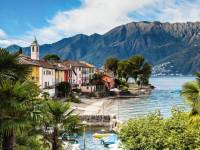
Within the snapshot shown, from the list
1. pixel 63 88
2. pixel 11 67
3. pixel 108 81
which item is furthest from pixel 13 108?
pixel 108 81

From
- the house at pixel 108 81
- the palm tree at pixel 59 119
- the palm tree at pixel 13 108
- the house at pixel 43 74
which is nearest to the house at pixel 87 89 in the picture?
the house at pixel 108 81

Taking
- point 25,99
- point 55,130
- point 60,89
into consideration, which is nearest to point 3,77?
point 25,99

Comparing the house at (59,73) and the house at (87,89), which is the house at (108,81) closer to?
the house at (87,89)

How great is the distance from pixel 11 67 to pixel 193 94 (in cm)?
1574

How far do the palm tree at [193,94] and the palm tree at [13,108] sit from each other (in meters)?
15.3

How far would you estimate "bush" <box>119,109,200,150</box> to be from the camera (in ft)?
84.0

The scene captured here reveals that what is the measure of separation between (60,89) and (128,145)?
4181 inches

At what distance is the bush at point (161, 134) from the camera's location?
84.0 ft

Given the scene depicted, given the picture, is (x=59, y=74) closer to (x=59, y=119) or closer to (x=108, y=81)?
(x=108, y=81)

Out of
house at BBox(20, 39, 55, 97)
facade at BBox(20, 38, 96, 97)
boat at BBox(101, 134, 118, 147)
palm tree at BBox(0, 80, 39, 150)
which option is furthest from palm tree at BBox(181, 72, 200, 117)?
house at BBox(20, 39, 55, 97)

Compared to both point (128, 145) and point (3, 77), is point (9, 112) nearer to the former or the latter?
point (3, 77)

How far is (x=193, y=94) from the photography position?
30078 millimetres

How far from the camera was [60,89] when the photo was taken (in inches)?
5231

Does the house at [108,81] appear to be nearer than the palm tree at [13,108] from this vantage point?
No
